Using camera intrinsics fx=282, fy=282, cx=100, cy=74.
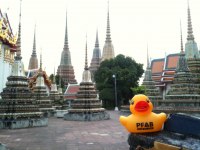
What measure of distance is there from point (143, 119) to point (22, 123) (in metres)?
11.9

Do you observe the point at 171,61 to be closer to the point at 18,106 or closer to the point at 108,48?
the point at 108,48

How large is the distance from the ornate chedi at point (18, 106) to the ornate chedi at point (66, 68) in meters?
43.6

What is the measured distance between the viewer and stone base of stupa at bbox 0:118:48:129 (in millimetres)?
16531

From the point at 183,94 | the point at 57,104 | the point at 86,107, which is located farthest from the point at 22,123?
the point at 57,104

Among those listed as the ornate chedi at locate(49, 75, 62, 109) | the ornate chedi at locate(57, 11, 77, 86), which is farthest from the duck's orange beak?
the ornate chedi at locate(57, 11, 77, 86)

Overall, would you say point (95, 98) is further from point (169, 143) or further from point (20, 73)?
point (169, 143)

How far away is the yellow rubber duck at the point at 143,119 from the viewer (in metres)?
6.55

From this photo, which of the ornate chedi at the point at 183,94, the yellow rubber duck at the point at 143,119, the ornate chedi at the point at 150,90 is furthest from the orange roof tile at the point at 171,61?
the yellow rubber duck at the point at 143,119

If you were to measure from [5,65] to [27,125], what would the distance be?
7.94 metres

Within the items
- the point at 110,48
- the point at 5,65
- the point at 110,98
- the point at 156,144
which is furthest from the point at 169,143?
the point at 110,48

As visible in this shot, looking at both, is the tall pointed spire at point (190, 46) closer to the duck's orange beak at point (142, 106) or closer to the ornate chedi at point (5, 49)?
the ornate chedi at point (5, 49)

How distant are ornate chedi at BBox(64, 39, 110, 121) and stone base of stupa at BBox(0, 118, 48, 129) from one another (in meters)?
5.64

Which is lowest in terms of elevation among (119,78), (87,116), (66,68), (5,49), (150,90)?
(87,116)

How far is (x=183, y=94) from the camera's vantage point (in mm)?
23188
